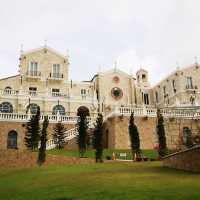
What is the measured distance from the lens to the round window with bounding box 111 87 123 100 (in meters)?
60.3

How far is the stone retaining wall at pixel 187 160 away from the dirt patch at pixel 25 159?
9.40 metres

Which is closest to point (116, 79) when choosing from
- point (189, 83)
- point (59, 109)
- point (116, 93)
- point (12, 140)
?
point (116, 93)

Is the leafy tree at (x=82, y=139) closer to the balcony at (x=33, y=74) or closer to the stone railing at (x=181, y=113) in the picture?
the stone railing at (x=181, y=113)

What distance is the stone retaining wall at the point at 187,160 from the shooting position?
15.7m

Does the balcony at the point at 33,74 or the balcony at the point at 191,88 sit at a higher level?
the balcony at the point at 33,74

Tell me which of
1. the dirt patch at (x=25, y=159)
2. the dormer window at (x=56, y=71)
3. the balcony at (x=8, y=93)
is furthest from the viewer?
the dormer window at (x=56, y=71)

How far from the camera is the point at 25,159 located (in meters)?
26.9

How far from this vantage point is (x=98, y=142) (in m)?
28.3

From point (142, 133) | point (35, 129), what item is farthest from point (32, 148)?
point (142, 133)

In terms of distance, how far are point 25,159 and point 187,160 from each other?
619 inches

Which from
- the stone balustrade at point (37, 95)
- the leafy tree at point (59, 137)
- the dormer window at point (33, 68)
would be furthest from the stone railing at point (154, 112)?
the dormer window at point (33, 68)

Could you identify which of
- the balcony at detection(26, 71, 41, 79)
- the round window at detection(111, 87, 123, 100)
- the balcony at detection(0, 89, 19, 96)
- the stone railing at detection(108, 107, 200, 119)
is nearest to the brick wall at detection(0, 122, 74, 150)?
the balcony at detection(0, 89, 19, 96)

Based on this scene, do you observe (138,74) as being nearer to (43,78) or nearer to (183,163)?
(43,78)

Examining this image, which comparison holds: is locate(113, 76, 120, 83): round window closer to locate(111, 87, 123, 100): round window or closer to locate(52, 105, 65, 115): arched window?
locate(111, 87, 123, 100): round window
